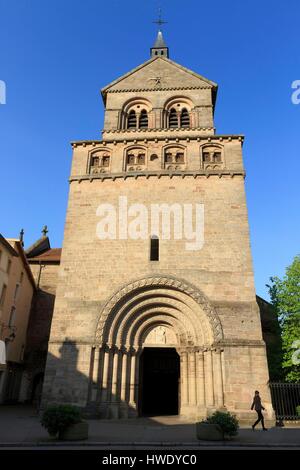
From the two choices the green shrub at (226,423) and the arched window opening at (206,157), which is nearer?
the green shrub at (226,423)

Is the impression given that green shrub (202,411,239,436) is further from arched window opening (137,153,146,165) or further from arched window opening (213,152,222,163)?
arched window opening (137,153,146,165)

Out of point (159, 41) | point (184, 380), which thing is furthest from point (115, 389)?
point (159, 41)

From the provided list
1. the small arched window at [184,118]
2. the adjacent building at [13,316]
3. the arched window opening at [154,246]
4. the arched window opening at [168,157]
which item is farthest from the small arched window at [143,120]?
the adjacent building at [13,316]

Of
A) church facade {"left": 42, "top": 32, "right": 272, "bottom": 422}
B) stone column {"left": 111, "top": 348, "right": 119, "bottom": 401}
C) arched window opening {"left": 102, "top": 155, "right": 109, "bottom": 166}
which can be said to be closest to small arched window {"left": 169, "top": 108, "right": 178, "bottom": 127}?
church facade {"left": 42, "top": 32, "right": 272, "bottom": 422}

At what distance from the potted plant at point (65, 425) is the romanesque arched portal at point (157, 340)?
16.3 feet

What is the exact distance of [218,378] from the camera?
13820 millimetres

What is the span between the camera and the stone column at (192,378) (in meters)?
14.2

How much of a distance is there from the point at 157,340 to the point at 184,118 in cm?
1333

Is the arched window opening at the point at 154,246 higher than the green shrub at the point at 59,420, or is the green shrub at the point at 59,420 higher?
the arched window opening at the point at 154,246

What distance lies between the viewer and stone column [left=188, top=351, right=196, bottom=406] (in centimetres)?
1423

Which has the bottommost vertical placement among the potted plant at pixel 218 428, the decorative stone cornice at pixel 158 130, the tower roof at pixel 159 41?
the potted plant at pixel 218 428

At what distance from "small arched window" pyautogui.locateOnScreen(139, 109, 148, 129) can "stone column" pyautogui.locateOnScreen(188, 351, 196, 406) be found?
13572mm

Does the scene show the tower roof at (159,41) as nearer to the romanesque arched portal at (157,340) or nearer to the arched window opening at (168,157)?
the arched window opening at (168,157)

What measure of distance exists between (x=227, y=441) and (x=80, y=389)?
692 cm
